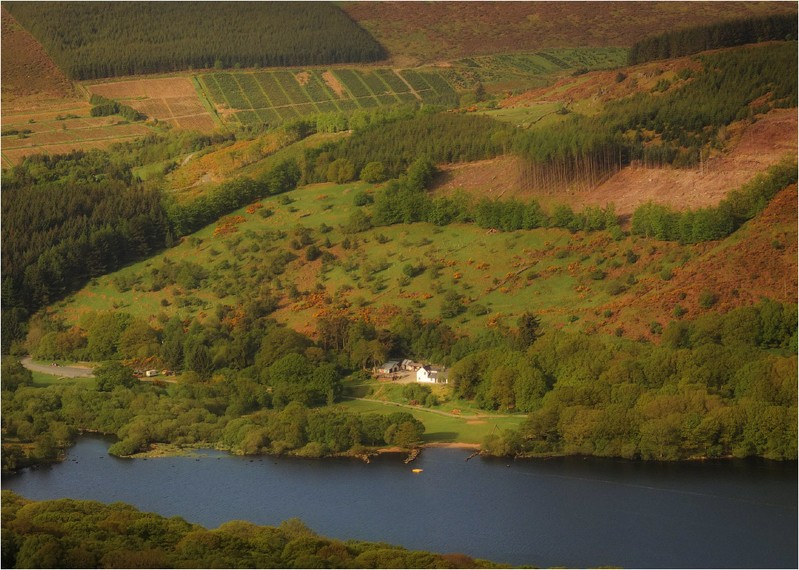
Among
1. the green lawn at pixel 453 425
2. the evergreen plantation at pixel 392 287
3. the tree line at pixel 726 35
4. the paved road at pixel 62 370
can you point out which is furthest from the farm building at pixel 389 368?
the tree line at pixel 726 35

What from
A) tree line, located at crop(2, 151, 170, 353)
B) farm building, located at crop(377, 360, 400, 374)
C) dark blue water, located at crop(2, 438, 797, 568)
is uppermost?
tree line, located at crop(2, 151, 170, 353)

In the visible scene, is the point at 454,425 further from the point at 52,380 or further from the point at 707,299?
the point at 52,380

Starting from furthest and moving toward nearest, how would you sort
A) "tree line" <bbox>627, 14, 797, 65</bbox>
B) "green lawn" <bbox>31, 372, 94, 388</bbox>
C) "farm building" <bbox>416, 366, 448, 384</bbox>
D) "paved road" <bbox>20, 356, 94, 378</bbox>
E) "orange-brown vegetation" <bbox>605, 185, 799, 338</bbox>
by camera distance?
"tree line" <bbox>627, 14, 797, 65</bbox> → "paved road" <bbox>20, 356, 94, 378</bbox> → "green lawn" <bbox>31, 372, 94, 388</bbox> → "farm building" <bbox>416, 366, 448, 384</bbox> → "orange-brown vegetation" <bbox>605, 185, 799, 338</bbox>

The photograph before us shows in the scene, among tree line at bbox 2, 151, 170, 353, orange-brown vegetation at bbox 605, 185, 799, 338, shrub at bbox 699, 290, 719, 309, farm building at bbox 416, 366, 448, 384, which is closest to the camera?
shrub at bbox 699, 290, 719, 309

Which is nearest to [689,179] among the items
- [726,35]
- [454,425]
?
[726,35]

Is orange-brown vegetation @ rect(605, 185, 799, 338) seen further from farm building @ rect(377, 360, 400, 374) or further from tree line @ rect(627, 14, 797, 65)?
tree line @ rect(627, 14, 797, 65)

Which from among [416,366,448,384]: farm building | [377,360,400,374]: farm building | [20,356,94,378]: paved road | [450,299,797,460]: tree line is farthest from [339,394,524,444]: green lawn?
[20,356,94,378]: paved road

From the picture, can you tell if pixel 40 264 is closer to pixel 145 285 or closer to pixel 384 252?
pixel 145 285
